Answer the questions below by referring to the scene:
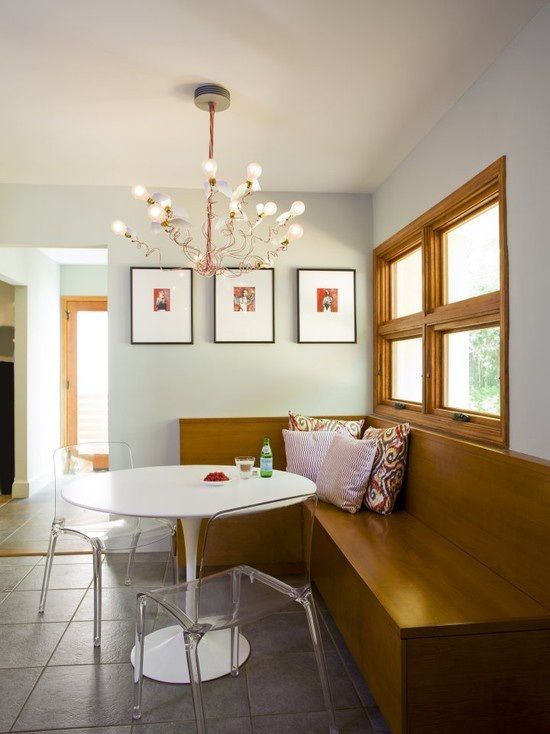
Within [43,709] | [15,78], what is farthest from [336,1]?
[43,709]

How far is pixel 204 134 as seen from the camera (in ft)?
9.76

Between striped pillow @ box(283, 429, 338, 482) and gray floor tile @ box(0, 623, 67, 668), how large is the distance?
1493 millimetres

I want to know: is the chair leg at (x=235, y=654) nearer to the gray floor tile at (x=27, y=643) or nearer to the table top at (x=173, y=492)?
the table top at (x=173, y=492)

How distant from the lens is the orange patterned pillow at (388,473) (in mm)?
2934

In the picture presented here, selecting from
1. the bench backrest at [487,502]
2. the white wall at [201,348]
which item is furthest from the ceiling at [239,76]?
the bench backrest at [487,502]

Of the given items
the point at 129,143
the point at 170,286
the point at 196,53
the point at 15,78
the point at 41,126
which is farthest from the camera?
the point at 170,286

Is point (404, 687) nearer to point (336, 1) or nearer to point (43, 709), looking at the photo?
point (43, 709)

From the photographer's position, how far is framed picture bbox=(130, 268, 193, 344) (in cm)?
381

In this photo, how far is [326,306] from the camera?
3.93 metres

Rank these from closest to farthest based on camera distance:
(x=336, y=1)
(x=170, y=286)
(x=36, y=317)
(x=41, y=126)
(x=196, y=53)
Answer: (x=336, y=1) → (x=196, y=53) → (x=41, y=126) → (x=170, y=286) → (x=36, y=317)

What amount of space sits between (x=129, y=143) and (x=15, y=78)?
29.4 inches

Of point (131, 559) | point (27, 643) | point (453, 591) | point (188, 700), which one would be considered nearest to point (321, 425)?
point (131, 559)

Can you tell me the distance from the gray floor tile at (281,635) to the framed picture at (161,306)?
1.87 metres

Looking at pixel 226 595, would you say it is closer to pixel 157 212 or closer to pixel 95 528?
pixel 95 528
